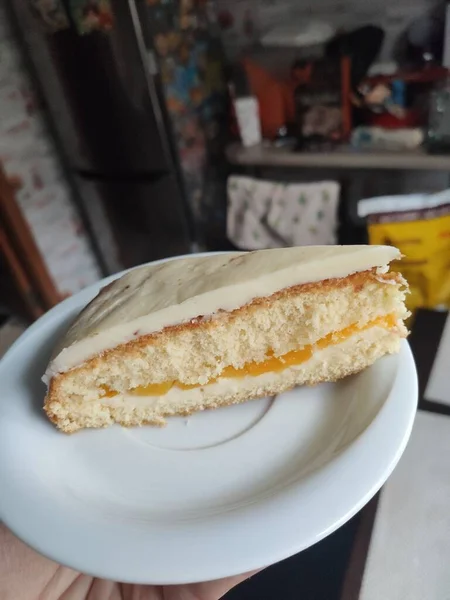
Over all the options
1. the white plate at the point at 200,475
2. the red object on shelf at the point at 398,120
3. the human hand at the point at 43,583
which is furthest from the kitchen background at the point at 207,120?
the human hand at the point at 43,583

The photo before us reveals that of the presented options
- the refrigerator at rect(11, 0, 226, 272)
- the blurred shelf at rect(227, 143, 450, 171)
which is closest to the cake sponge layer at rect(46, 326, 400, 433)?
the blurred shelf at rect(227, 143, 450, 171)

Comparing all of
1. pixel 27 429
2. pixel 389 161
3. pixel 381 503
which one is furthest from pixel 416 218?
pixel 27 429

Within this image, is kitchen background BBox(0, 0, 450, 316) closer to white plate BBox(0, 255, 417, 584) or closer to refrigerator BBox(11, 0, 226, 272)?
refrigerator BBox(11, 0, 226, 272)

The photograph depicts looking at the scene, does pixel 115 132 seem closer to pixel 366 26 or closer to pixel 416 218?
pixel 366 26

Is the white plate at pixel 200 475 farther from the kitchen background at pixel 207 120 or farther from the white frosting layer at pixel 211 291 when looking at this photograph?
the kitchen background at pixel 207 120

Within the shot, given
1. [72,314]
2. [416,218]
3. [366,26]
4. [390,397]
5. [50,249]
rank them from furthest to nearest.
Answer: [50,249] → [366,26] → [416,218] → [72,314] → [390,397]

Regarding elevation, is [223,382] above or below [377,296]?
below
